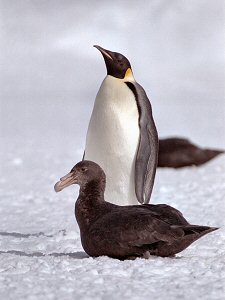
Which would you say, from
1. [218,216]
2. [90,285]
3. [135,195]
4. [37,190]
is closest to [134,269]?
[90,285]

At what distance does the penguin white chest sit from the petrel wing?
1.7 inches

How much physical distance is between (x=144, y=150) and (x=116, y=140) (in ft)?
0.91

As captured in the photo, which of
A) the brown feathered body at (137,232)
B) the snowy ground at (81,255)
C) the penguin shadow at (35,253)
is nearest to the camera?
the snowy ground at (81,255)

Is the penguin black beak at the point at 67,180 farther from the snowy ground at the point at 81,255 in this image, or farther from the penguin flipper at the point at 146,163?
the penguin flipper at the point at 146,163

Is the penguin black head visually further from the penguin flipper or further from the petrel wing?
the penguin flipper

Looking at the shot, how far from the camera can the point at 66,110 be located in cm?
2767

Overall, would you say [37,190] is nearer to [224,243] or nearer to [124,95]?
[124,95]

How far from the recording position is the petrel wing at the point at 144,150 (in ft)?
22.1

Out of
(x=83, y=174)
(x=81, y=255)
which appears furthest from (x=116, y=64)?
(x=81, y=255)

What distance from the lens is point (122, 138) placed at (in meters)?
6.69

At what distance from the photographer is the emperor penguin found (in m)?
6.68

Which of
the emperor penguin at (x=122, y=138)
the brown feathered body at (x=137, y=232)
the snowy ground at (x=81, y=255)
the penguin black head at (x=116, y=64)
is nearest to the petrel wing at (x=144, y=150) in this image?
the emperor penguin at (x=122, y=138)

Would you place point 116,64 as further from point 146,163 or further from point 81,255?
point 81,255

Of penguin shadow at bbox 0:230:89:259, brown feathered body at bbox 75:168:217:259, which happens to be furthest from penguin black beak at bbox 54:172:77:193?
penguin shadow at bbox 0:230:89:259
